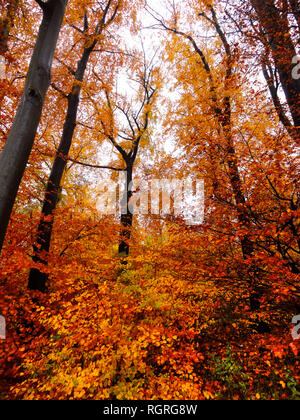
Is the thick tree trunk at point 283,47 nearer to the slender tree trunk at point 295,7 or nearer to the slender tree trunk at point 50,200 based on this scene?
the slender tree trunk at point 295,7

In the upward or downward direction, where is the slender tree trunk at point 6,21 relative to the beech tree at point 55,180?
upward

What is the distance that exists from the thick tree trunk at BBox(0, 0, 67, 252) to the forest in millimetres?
15

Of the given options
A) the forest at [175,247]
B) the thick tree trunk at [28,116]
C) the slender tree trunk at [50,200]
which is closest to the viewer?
the thick tree trunk at [28,116]

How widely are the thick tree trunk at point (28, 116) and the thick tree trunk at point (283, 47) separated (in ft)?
17.7

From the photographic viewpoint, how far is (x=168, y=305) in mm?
5371

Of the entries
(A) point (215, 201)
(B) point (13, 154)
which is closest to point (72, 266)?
(B) point (13, 154)

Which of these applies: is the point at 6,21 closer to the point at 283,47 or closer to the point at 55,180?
the point at 55,180

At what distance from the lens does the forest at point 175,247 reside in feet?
11.9

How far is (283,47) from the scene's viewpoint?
183 inches

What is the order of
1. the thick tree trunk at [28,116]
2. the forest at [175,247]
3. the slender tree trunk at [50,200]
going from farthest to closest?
1. the slender tree trunk at [50,200]
2. the forest at [175,247]
3. the thick tree trunk at [28,116]

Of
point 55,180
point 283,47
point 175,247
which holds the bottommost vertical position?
point 175,247

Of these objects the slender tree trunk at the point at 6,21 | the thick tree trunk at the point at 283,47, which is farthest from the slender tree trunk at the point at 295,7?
the slender tree trunk at the point at 6,21

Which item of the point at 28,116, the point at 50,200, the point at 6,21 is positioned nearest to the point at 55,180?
the point at 50,200

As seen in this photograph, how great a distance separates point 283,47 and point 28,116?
652 centimetres
